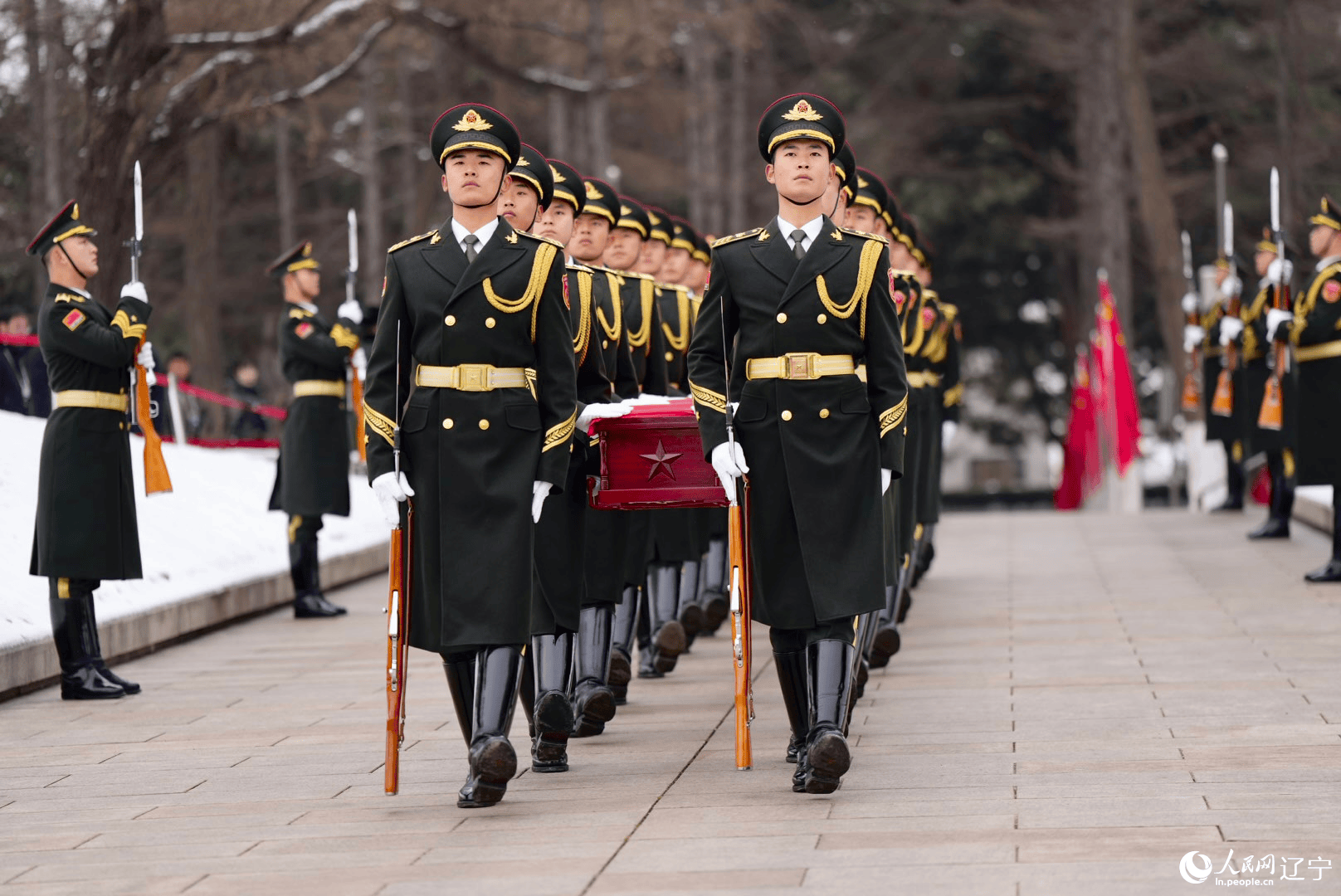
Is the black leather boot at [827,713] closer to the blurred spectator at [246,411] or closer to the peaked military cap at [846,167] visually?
the peaked military cap at [846,167]

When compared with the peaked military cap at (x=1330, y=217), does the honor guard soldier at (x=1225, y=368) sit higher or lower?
lower

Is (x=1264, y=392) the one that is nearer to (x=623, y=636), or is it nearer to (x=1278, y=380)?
(x=1278, y=380)

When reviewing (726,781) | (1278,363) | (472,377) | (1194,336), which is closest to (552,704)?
(726,781)

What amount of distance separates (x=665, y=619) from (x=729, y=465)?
3.39 m

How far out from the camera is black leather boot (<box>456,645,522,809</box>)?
631 centimetres

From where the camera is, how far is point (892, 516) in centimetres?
738

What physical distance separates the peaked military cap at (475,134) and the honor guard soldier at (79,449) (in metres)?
3.10

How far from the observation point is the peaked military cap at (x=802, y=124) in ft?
21.7

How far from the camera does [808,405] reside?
6586 mm

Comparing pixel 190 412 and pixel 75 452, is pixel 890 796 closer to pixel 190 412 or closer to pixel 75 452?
pixel 75 452

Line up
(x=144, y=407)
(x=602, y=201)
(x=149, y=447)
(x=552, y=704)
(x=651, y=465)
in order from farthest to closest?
(x=149, y=447), (x=144, y=407), (x=602, y=201), (x=651, y=465), (x=552, y=704)

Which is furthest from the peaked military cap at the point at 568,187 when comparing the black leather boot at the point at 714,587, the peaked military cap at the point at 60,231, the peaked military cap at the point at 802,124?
the black leather boot at the point at 714,587

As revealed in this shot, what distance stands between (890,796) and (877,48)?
33309 millimetres

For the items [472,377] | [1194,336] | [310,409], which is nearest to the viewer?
[472,377]
